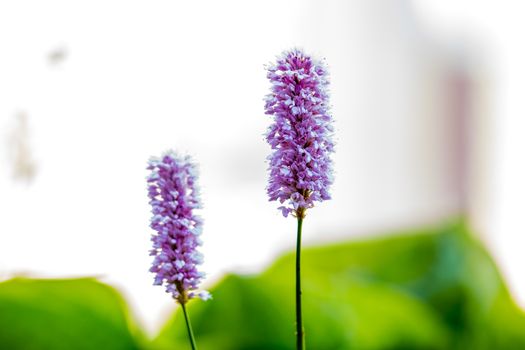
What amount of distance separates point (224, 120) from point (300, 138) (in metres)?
0.78

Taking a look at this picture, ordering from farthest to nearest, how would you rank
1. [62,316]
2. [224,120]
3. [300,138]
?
[224,120] → [62,316] → [300,138]

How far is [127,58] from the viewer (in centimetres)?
70

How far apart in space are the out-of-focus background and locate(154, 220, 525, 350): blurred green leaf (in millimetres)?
52

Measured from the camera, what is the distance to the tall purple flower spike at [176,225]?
0.22 meters

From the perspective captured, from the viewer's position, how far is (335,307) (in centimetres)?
56

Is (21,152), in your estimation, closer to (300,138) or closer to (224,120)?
(300,138)

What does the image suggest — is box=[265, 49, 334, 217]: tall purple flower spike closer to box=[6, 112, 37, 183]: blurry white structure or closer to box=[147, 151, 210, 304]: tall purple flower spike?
box=[147, 151, 210, 304]: tall purple flower spike

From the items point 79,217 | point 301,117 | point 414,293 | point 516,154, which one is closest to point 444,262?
point 414,293

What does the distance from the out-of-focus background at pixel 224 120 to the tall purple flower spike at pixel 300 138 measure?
10 mm

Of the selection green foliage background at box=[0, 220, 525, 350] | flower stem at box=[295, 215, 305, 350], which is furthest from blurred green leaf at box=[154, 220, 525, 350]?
flower stem at box=[295, 215, 305, 350]

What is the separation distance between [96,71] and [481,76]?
115cm

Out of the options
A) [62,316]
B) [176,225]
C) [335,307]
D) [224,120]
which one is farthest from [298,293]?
[224,120]

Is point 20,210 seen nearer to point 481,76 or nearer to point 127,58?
point 127,58

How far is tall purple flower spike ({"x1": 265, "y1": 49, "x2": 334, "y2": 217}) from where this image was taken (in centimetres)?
21
